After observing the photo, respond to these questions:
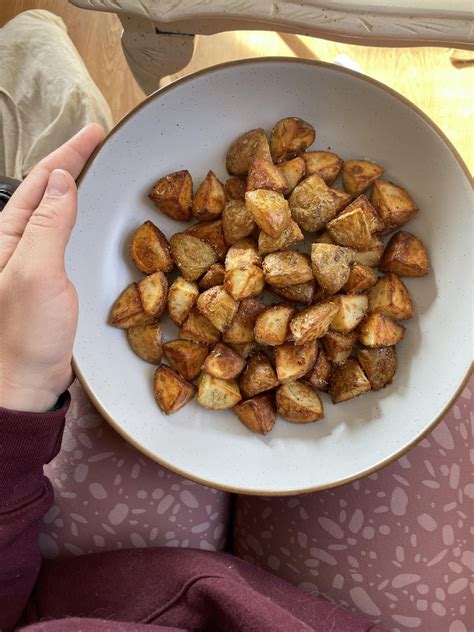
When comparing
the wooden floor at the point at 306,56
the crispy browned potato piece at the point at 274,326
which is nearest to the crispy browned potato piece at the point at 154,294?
the crispy browned potato piece at the point at 274,326

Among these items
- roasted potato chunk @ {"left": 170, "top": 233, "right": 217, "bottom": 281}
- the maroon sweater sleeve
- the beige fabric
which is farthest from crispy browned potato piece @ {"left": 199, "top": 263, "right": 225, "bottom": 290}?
the beige fabric

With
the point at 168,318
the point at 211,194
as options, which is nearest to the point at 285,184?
the point at 211,194

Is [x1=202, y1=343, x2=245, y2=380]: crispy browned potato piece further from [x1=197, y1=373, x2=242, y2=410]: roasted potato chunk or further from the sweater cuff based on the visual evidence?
the sweater cuff

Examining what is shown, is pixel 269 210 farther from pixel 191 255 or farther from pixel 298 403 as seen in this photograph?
pixel 298 403

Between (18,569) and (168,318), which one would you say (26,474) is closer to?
(18,569)

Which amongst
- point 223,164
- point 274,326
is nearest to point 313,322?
point 274,326

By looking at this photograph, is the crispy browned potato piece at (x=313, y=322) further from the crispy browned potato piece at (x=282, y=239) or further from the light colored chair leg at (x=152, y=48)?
the light colored chair leg at (x=152, y=48)
